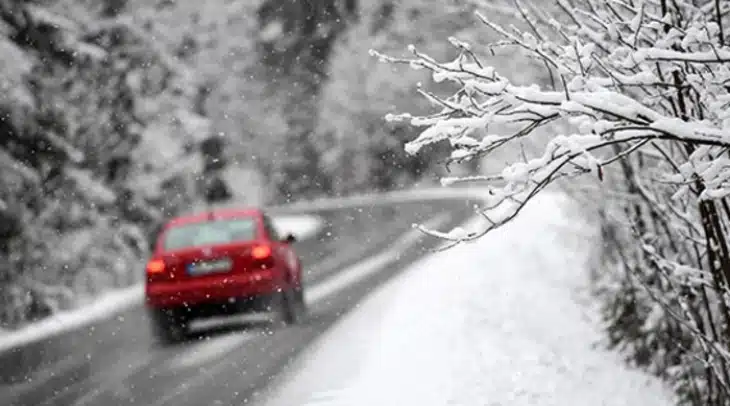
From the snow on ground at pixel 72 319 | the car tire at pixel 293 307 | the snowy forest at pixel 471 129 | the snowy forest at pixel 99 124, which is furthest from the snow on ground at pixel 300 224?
the car tire at pixel 293 307

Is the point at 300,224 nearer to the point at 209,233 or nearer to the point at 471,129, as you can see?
the point at 209,233

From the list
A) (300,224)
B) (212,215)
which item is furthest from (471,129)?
(300,224)

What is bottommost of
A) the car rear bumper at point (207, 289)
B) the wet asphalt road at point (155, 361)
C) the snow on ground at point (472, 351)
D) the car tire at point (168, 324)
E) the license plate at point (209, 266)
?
the snow on ground at point (472, 351)

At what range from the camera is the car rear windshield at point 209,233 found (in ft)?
44.4

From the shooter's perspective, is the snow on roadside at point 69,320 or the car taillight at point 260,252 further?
the snow on roadside at point 69,320

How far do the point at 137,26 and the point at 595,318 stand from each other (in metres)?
13.5

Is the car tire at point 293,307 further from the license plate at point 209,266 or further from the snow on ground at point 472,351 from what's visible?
the license plate at point 209,266

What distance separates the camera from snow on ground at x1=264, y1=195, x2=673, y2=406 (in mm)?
8750

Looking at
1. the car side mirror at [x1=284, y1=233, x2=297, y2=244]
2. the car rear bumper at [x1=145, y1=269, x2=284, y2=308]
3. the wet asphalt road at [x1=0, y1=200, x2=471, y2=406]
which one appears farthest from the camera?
the car side mirror at [x1=284, y1=233, x2=297, y2=244]

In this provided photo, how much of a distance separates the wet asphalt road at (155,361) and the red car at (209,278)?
0.35 meters

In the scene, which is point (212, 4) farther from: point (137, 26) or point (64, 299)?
point (64, 299)

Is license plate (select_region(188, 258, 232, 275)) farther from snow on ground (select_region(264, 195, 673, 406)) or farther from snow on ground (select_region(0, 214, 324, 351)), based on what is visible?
snow on ground (select_region(0, 214, 324, 351))

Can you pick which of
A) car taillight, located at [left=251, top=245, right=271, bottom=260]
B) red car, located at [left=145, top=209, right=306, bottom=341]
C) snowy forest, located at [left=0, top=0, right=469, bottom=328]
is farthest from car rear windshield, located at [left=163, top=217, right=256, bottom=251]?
snowy forest, located at [left=0, top=0, right=469, bottom=328]

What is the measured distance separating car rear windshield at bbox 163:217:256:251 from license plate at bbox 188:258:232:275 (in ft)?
0.87
